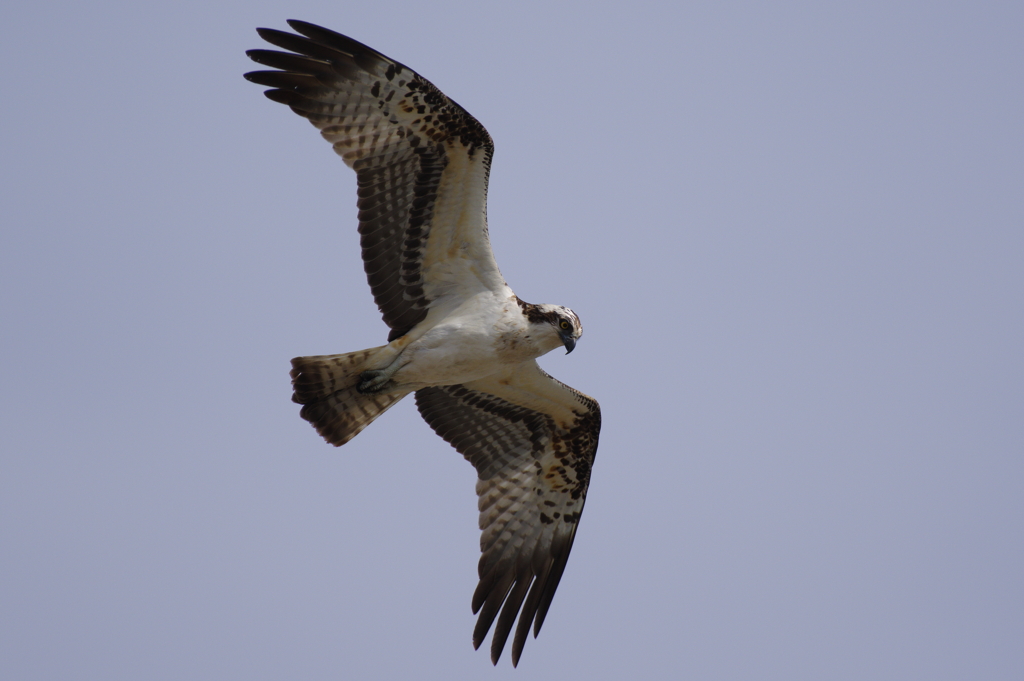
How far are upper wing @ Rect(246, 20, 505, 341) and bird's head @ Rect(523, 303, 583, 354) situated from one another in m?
0.78

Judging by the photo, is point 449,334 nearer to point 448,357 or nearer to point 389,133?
point 448,357

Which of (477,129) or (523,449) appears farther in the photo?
(523,449)

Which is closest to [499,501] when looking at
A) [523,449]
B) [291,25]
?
[523,449]

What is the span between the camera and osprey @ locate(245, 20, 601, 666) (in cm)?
945

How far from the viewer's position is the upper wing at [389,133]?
30.8 ft

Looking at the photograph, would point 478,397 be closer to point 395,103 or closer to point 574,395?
point 574,395

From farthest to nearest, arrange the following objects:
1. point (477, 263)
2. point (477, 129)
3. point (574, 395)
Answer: point (574, 395), point (477, 263), point (477, 129)

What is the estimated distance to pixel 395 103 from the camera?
9.46 m

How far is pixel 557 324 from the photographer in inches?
379

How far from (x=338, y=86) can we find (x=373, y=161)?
2.37 ft

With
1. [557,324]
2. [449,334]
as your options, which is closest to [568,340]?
[557,324]

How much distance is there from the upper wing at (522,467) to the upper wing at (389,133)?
1831 millimetres

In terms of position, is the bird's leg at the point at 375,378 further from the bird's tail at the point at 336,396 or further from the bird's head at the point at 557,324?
the bird's head at the point at 557,324

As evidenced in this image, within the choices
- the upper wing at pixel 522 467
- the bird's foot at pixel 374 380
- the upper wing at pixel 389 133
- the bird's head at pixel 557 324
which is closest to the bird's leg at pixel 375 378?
the bird's foot at pixel 374 380
